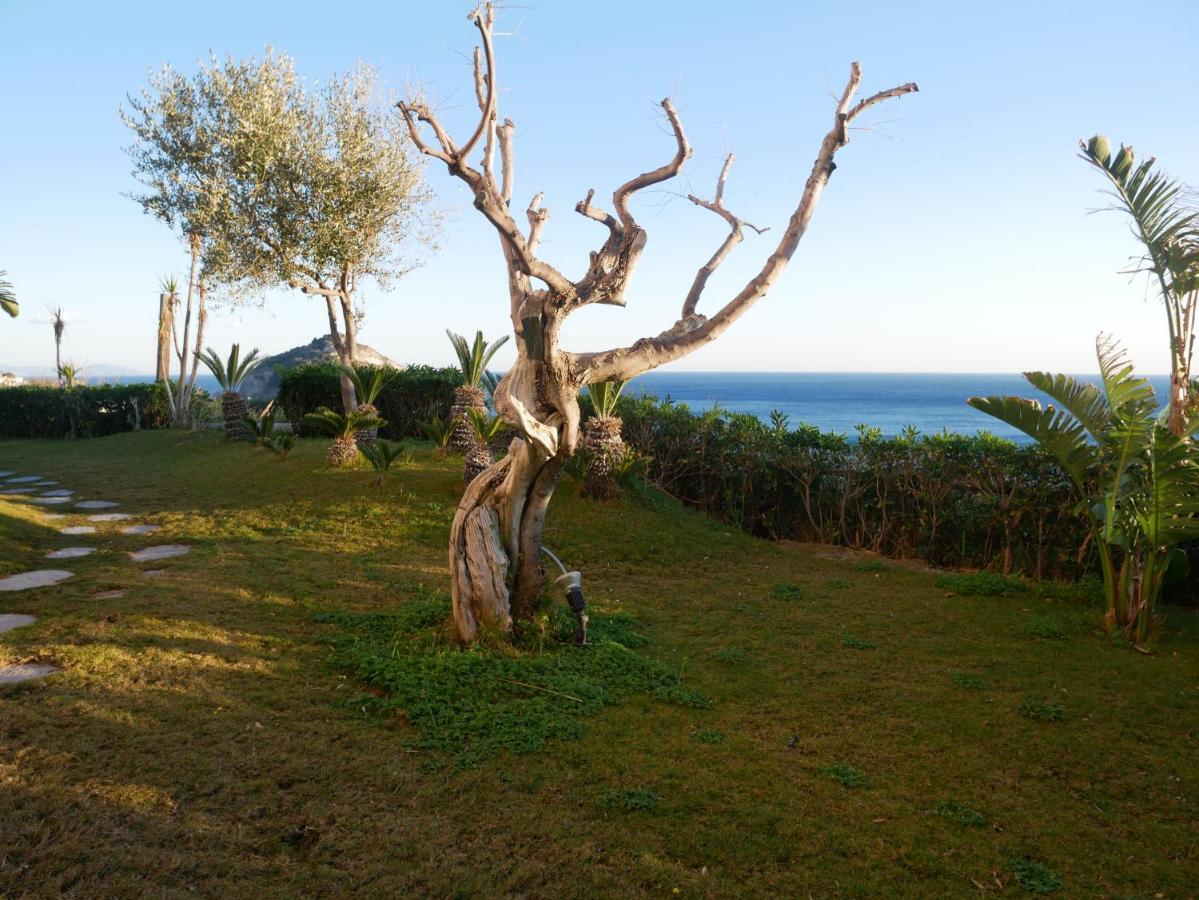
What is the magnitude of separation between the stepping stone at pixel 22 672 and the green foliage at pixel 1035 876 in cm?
473

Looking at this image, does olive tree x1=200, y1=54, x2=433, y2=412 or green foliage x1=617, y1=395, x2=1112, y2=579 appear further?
olive tree x1=200, y1=54, x2=433, y2=412

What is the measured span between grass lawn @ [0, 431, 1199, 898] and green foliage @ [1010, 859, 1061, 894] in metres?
0.01

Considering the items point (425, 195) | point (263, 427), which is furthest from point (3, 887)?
point (425, 195)

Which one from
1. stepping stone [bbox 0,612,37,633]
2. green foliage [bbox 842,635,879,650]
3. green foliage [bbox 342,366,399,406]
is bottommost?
green foliage [bbox 842,635,879,650]

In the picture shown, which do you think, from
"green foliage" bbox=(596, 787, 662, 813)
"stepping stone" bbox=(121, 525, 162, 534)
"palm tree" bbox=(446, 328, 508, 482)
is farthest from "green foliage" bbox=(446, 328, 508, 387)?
"green foliage" bbox=(596, 787, 662, 813)

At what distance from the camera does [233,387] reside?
15.0 meters

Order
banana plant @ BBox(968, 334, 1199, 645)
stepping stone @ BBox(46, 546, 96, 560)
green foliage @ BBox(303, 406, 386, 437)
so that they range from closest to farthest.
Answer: banana plant @ BBox(968, 334, 1199, 645)
stepping stone @ BBox(46, 546, 96, 560)
green foliage @ BBox(303, 406, 386, 437)

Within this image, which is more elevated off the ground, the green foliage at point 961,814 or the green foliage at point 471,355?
the green foliage at point 471,355

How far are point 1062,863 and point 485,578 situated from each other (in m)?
3.22

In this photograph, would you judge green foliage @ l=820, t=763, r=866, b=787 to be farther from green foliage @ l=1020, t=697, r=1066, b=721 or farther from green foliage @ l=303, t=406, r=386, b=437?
green foliage @ l=303, t=406, r=386, b=437

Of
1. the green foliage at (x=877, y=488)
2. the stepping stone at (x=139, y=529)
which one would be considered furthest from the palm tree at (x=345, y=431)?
the green foliage at (x=877, y=488)

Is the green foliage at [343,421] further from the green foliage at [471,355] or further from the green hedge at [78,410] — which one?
the green hedge at [78,410]

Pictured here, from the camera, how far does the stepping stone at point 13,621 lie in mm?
5008

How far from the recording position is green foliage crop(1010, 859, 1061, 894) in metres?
2.97
